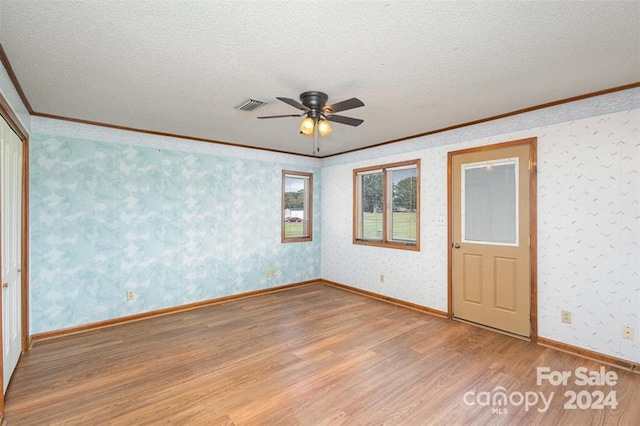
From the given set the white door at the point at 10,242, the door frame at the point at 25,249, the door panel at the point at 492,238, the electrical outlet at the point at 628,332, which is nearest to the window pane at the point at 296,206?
the door panel at the point at 492,238

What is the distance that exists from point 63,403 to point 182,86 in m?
2.70

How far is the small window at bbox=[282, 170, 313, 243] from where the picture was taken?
586 centimetres

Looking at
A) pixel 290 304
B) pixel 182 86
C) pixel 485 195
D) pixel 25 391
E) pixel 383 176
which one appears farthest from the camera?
pixel 383 176

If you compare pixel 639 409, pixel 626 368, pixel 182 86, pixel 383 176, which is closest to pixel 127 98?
pixel 182 86

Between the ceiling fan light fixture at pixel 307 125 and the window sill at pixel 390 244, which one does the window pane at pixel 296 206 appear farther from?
the ceiling fan light fixture at pixel 307 125

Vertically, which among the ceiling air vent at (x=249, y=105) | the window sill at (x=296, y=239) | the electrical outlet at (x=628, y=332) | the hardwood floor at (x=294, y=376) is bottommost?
the hardwood floor at (x=294, y=376)

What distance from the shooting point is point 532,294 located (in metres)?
3.43

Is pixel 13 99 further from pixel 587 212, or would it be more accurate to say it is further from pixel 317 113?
pixel 587 212

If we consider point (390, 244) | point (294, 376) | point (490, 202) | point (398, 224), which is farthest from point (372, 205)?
point (294, 376)

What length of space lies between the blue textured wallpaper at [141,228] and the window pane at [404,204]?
6.83ft

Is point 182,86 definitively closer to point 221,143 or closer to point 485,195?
point 221,143

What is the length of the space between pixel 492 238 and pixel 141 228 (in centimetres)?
457

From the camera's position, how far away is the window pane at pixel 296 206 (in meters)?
5.93

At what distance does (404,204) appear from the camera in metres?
4.94
